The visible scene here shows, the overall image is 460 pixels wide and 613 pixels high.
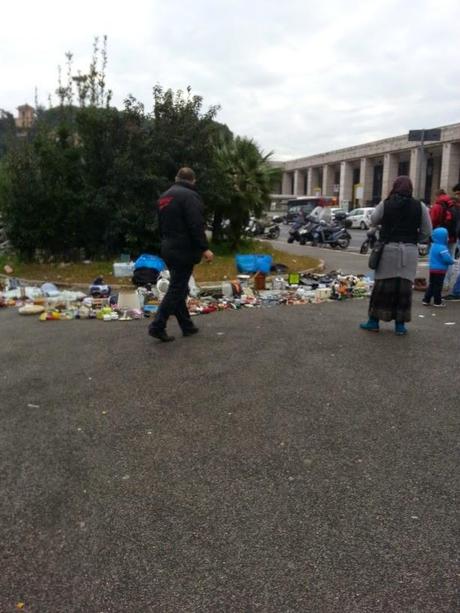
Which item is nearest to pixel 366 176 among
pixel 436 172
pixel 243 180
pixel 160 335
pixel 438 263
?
pixel 436 172

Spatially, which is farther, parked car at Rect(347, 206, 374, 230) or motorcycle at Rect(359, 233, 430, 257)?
parked car at Rect(347, 206, 374, 230)

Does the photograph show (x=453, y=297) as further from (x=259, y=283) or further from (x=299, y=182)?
(x=299, y=182)

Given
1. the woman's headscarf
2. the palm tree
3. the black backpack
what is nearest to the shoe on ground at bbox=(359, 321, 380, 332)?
the woman's headscarf

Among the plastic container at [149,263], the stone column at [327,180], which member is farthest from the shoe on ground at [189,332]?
the stone column at [327,180]

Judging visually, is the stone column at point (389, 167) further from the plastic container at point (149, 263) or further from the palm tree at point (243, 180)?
the plastic container at point (149, 263)

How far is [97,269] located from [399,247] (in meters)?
7.79

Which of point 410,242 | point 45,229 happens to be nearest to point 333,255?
point 45,229

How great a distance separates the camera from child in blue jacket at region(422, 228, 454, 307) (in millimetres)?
8586

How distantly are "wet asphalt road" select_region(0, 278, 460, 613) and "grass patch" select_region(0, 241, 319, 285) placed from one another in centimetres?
569

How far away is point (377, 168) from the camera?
8744cm

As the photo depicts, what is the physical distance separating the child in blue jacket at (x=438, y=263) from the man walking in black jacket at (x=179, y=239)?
409 cm

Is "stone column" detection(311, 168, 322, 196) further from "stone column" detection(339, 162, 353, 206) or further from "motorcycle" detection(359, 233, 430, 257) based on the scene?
"motorcycle" detection(359, 233, 430, 257)

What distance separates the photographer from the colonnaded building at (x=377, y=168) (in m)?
68.1

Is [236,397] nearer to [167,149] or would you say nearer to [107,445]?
[107,445]
